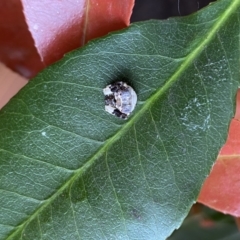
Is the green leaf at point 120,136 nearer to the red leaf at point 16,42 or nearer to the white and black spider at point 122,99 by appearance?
the white and black spider at point 122,99

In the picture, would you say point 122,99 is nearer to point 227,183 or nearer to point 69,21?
point 69,21

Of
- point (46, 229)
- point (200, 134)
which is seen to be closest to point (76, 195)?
point (46, 229)

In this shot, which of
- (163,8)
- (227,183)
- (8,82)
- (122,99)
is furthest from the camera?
(163,8)

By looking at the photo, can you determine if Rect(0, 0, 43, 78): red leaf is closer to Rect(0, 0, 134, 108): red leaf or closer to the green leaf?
Rect(0, 0, 134, 108): red leaf

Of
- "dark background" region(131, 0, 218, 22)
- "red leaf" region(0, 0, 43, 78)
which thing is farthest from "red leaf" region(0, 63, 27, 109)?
"dark background" region(131, 0, 218, 22)

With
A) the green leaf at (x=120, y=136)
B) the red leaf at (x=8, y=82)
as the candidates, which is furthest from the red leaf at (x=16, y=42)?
the green leaf at (x=120, y=136)

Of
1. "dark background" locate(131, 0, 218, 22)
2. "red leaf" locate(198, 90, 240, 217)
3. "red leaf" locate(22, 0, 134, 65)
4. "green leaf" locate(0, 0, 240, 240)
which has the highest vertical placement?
"red leaf" locate(22, 0, 134, 65)

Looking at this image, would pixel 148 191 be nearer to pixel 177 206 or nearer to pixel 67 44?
pixel 177 206

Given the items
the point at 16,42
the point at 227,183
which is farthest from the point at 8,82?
the point at 227,183
